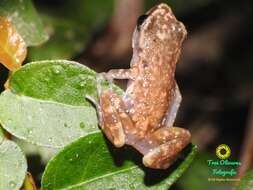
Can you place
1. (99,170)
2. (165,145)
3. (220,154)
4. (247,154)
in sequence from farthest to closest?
(247,154), (220,154), (165,145), (99,170)

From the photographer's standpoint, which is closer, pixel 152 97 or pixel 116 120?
pixel 116 120

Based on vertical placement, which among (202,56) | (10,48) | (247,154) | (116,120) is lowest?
(247,154)

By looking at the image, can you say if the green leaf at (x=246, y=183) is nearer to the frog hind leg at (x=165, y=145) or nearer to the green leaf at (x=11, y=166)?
the frog hind leg at (x=165, y=145)

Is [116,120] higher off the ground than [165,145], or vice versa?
[116,120]

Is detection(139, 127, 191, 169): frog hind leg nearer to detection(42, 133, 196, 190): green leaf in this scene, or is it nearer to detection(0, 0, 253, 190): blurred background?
detection(42, 133, 196, 190): green leaf

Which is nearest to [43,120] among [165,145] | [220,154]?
[165,145]

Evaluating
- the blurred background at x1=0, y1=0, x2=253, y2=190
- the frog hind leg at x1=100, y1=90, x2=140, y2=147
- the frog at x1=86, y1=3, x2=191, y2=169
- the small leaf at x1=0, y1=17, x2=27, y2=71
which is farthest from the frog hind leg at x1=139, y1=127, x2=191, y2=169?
the blurred background at x1=0, y1=0, x2=253, y2=190

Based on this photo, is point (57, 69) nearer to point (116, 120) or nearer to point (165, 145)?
point (116, 120)

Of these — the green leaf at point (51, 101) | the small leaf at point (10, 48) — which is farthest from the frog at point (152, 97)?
the small leaf at point (10, 48)
